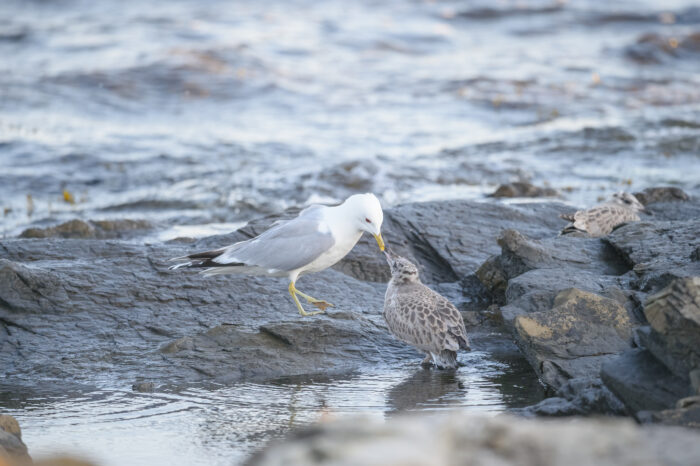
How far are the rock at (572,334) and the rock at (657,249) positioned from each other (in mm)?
486

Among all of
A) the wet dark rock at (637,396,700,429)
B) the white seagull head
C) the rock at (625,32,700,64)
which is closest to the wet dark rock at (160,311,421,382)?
the white seagull head

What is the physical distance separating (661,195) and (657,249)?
373cm

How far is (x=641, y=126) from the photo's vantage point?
17.9 metres

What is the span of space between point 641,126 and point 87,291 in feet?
44.8

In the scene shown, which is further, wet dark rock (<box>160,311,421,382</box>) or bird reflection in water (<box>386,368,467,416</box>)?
wet dark rock (<box>160,311,421,382</box>)

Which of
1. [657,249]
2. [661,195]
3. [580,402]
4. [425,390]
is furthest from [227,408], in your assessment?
[661,195]

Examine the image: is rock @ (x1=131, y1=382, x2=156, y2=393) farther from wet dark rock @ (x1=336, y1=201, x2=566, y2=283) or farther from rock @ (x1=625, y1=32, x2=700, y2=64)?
rock @ (x1=625, y1=32, x2=700, y2=64)

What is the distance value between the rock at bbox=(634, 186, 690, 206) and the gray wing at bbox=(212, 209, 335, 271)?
5.00 m

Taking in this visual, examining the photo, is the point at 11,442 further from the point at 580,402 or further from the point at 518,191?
the point at 518,191

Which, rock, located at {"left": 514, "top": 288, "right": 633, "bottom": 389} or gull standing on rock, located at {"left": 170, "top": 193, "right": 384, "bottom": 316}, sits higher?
gull standing on rock, located at {"left": 170, "top": 193, "right": 384, "bottom": 316}

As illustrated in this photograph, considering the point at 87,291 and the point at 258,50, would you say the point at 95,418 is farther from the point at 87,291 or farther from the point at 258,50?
the point at 258,50

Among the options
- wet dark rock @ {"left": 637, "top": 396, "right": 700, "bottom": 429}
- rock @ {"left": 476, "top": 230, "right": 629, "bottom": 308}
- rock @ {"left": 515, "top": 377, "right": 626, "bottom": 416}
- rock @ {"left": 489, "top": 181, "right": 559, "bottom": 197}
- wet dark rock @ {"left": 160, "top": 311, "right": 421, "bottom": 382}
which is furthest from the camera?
rock @ {"left": 489, "top": 181, "right": 559, "bottom": 197}

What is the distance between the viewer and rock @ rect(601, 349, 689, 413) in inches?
174

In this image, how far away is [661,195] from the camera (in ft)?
34.8
